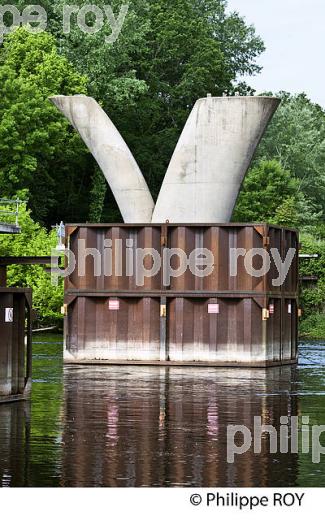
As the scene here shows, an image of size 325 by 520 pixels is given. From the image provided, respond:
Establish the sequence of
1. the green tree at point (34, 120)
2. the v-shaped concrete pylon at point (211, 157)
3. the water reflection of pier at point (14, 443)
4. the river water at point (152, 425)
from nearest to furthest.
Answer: the water reflection of pier at point (14, 443), the river water at point (152, 425), the v-shaped concrete pylon at point (211, 157), the green tree at point (34, 120)

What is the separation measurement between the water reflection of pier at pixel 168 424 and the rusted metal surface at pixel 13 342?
92 centimetres

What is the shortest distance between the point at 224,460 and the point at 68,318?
73.9 ft

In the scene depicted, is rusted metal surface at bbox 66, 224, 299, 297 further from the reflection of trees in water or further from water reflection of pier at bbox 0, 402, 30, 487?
water reflection of pier at bbox 0, 402, 30, 487

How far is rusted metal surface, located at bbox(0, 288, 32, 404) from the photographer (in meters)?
25.6

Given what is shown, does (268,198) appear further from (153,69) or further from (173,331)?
(173,331)

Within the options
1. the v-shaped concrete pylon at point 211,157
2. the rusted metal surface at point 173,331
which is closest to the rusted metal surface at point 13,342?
the rusted metal surface at point 173,331

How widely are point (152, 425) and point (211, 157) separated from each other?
21696mm

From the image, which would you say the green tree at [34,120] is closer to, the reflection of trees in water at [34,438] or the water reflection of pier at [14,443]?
the reflection of trees in water at [34,438]

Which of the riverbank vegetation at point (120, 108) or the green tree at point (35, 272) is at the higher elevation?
the riverbank vegetation at point (120, 108)

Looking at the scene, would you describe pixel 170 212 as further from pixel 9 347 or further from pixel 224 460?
pixel 224 460

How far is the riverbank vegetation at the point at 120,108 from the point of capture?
81562 mm

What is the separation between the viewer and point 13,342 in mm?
26062

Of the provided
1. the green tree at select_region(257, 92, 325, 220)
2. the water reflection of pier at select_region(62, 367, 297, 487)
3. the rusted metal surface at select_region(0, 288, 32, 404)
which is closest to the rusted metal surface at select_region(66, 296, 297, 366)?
the water reflection of pier at select_region(62, 367, 297, 487)

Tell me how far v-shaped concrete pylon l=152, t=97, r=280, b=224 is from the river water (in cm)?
697
